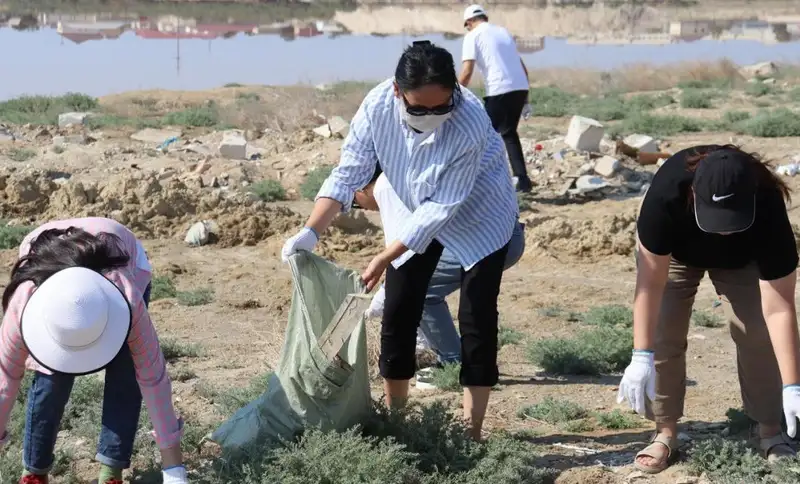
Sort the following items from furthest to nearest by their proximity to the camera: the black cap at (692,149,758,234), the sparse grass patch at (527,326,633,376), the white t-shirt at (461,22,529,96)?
the white t-shirt at (461,22,529,96) < the sparse grass patch at (527,326,633,376) < the black cap at (692,149,758,234)

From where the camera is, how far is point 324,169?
41.4 ft

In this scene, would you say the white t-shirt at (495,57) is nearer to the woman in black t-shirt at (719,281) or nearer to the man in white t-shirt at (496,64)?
the man in white t-shirt at (496,64)

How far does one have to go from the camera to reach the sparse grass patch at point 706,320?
747 centimetres

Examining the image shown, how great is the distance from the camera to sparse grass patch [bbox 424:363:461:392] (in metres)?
5.89

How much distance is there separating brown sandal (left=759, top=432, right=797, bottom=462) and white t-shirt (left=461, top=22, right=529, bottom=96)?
6.58 m

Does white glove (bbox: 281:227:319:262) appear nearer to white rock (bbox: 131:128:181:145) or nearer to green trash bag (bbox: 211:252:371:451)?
green trash bag (bbox: 211:252:371:451)

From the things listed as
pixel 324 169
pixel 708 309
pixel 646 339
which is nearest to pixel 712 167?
pixel 646 339

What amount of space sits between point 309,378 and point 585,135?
971cm

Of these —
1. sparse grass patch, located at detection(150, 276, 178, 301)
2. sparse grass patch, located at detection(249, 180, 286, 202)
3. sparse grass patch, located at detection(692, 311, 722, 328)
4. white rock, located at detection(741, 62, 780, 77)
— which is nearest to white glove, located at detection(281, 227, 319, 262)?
sparse grass patch, located at detection(692, 311, 722, 328)

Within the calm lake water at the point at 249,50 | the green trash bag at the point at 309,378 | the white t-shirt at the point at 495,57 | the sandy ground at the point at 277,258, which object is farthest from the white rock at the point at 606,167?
the calm lake water at the point at 249,50

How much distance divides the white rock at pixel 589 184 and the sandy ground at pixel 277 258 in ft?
1.02

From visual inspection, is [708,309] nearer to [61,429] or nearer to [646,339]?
[646,339]

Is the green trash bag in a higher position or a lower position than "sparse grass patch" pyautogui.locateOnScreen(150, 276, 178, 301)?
higher

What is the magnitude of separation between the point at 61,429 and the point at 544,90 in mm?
18452
